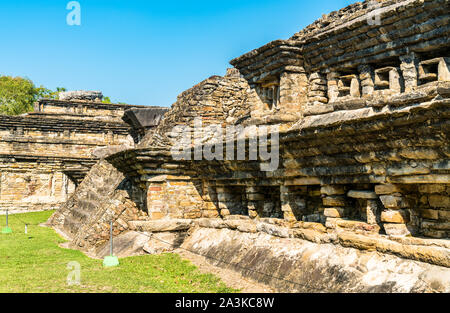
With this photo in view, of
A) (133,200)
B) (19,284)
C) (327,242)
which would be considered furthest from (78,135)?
(327,242)

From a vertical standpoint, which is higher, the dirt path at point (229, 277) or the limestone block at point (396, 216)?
the limestone block at point (396, 216)

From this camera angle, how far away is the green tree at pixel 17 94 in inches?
1487

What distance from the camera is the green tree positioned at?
124ft

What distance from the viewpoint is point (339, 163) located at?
526 cm

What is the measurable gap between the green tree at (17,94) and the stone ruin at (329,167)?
3355cm

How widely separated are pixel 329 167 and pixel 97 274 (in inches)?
149

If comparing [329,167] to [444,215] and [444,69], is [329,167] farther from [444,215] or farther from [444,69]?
[444,69]

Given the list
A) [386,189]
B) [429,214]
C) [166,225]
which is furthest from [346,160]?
[166,225]

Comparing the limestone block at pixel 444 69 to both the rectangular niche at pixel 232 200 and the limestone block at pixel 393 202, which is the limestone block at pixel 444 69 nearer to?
the limestone block at pixel 393 202

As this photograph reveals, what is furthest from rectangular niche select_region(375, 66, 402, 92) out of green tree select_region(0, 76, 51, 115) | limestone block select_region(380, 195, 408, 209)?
green tree select_region(0, 76, 51, 115)

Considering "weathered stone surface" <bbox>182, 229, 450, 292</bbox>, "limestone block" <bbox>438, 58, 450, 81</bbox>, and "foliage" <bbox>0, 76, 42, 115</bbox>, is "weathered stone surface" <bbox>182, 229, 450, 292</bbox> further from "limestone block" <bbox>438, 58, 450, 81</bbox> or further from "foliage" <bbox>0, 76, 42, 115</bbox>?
"foliage" <bbox>0, 76, 42, 115</bbox>

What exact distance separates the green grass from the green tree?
3242cm

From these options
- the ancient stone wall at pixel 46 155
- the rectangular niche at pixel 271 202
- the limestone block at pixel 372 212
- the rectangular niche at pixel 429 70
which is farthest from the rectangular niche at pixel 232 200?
the ancient stone wall at pixel 46 155

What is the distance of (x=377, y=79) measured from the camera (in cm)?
546
